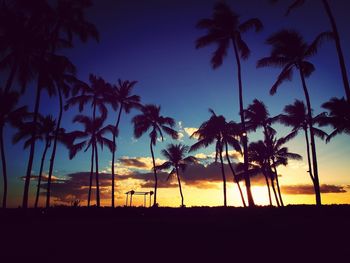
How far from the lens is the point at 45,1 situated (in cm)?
1831

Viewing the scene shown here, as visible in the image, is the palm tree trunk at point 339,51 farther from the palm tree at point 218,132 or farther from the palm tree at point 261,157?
the palm tree at point 261,157

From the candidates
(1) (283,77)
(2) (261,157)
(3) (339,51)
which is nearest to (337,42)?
(3) (339,51)

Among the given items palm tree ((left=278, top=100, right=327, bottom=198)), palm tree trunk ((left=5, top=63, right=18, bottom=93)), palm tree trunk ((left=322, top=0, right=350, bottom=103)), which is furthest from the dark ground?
palm tree ((left=278, top=100, right=327, bottom=198))

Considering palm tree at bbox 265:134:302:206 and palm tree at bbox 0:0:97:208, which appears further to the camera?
palm tree at bbox 265:134:302:206

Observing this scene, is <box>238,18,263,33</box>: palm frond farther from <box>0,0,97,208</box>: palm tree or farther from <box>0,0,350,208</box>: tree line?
<box>0,0,97,208</box>: palm tree

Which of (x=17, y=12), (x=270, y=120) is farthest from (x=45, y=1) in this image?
(x=270, y=120)

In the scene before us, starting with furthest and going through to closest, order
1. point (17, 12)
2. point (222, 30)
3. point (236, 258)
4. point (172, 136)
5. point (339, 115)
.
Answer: point (172, 136) < point (339, 115) < point (222, 30) < point (17, 12) < point (236, 258)

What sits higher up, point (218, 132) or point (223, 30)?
point (223, 30)

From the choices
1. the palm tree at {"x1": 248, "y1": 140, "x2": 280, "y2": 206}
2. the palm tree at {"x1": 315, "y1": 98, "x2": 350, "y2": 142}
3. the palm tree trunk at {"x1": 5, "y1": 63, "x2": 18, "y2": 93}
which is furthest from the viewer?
the palm tree at {"x1": 248, "y1": 140, "x2": 280, "y2": 206}

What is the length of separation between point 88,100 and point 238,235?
1044 inches

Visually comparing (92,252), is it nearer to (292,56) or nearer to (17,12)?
(17,12)

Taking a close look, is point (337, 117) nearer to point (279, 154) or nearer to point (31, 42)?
point (279, 154)

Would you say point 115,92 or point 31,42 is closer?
point 31,42

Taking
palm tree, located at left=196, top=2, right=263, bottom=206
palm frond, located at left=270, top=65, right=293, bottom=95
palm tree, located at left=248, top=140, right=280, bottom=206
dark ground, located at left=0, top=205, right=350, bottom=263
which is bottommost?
dark ground, located at left=0, top=205, right=350, bottom=263
